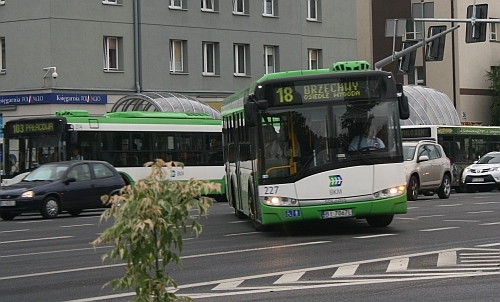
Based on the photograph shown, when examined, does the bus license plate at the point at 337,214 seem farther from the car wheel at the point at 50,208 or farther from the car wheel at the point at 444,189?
the car wheel at the point at 444,189

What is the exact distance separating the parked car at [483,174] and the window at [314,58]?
52.6 ft

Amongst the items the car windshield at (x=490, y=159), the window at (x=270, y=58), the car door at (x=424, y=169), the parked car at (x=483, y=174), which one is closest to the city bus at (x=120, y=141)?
the car door at (x=424, y=169)

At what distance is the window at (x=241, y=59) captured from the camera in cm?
5269

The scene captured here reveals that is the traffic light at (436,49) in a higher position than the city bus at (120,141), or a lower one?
higher

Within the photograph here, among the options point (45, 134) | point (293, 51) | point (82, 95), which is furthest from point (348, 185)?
point (293, 51)

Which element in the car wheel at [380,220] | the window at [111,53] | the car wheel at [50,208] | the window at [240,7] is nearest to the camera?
the car wheel at [380,220]

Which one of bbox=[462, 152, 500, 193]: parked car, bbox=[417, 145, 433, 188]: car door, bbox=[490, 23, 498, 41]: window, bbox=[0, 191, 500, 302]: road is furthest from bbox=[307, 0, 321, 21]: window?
bbox=[0, 191, 500, 302]: road

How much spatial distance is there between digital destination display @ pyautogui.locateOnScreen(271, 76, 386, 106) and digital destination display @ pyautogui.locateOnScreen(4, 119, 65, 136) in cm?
1555

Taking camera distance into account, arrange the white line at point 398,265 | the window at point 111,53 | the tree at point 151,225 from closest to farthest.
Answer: the tree at point 151,225, the white line at point 398,265, the window at point 111,53

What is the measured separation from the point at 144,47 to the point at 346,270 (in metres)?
36.3

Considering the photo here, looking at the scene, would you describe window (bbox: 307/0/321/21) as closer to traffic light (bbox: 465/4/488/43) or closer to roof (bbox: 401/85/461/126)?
roof (bbox: 401/85/461/126)

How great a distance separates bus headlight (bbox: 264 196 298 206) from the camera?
59.7 ft

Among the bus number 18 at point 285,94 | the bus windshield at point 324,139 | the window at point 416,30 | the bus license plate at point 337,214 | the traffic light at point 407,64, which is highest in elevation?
the window at point 416,30

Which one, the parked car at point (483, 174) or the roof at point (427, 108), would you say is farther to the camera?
the roof at point (427, 108)
